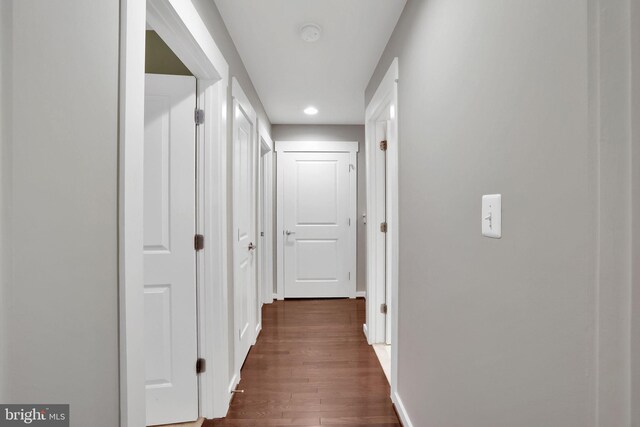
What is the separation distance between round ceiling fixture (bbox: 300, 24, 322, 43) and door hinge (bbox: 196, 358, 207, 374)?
2008 mm

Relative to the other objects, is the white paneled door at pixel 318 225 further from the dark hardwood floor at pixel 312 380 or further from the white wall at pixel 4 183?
the white wall at pixel 4 183

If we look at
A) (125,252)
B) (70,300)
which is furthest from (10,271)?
(125,252)

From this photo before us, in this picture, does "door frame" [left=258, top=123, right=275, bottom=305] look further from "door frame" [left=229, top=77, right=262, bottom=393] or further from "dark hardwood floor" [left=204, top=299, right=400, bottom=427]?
"door frame" [left=229, top=77, right=262, bottom=393]

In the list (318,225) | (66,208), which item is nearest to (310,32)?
(66,208)

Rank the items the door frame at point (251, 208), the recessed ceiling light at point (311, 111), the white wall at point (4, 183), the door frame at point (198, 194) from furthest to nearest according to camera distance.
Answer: the recessed ceiling light at point (311, 111) → the door frame at point (251, 208) → the door frame at point (198, 194) → the white wall at point (4, 183)

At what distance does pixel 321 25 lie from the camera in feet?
6.30

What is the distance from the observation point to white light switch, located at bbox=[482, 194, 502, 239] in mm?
897

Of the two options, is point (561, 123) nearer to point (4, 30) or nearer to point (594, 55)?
point (594, 55)

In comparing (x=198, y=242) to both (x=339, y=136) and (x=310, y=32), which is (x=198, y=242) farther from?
(x=339, y=136)

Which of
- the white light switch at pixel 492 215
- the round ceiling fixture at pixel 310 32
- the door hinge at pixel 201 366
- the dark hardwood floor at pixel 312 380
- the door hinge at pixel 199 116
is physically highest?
the round ceiling fixture at pixel 310 32

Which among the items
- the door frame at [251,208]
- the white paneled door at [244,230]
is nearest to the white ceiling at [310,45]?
the door frame at [251,208]

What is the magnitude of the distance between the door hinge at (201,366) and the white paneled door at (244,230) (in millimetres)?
378

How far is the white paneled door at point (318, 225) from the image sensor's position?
167 inches

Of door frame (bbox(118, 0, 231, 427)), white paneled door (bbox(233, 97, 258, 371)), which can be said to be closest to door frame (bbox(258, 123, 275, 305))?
white paneled door (bbox(233, 97, 258, 371))
